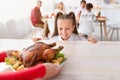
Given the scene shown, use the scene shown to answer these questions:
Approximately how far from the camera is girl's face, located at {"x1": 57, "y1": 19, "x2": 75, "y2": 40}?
1474mm

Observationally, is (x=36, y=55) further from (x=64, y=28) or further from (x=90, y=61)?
(x=64, y=28)

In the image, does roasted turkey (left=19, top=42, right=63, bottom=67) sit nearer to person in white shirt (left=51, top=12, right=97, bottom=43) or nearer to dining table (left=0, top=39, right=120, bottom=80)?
dining table (left=0, top=39, right=120, bottom=80)

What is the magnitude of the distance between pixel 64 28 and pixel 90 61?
76 cm

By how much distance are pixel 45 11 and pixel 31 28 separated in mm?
539

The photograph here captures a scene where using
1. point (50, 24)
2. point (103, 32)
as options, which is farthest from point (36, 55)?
point (103, 32)

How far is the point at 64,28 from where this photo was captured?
1.49 metres

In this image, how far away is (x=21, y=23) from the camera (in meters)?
3.58

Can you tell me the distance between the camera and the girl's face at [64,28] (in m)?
1.47

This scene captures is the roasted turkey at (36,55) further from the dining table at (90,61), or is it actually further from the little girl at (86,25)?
the little girl at (86,25)

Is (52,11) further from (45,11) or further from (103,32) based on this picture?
(103,32)

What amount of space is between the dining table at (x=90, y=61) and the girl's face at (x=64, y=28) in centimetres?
41

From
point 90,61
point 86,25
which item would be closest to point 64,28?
point 90,61

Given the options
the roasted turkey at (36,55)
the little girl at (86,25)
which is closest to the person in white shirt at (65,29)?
the roasted turkey at (36,55)

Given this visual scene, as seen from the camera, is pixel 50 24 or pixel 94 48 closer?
pixel 94 48
